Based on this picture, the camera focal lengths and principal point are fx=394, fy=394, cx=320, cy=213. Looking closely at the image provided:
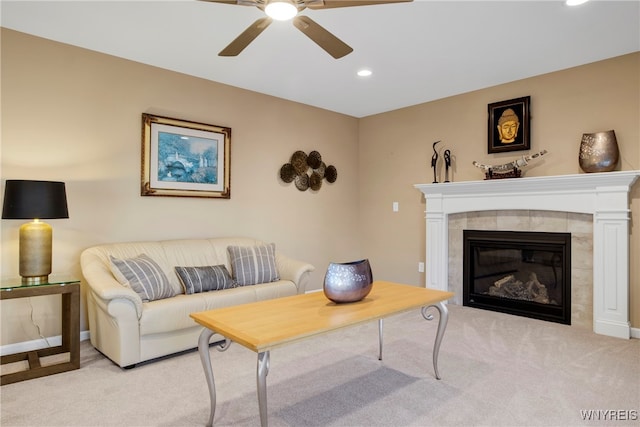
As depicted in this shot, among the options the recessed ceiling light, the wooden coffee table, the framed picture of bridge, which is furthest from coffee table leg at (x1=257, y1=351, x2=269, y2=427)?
the recessed ceiling light

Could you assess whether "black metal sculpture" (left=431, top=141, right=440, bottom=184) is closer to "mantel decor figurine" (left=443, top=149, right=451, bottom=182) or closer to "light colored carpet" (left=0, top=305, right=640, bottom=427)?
"mantel decor figurine" (left=443, top=149, right=451, bottom=182)

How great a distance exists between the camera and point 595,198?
11.7ft

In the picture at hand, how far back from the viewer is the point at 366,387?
246 centimetres

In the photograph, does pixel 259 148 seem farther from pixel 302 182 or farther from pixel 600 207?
pixel 600 207

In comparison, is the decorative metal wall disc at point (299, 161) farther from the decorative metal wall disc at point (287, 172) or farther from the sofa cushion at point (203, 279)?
the sofa cushion at point (203, 279)

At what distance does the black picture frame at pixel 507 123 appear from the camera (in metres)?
4.07

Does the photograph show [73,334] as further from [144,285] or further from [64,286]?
[144,285]

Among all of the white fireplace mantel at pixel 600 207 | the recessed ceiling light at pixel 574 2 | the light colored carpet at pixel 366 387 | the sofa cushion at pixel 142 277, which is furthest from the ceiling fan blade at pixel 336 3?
the white fireplace mantel at pixel 600 207

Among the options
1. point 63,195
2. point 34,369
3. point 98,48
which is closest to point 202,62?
point 98,48

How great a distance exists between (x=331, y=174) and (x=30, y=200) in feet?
11.3

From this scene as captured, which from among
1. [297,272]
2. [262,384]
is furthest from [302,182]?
[262,384]

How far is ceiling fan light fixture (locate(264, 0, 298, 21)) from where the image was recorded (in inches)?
75.3

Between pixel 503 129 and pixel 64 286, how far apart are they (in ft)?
14.0

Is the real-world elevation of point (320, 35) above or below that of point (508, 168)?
above
